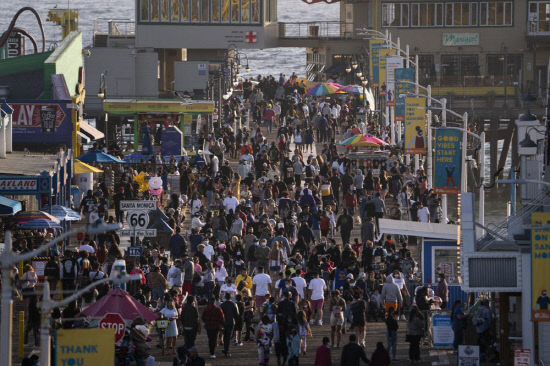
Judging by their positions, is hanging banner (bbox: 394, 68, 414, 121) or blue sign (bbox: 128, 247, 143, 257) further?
hanging banner (bbox: 394, 68, 414, 121)

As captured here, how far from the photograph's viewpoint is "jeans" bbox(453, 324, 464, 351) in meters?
29.6

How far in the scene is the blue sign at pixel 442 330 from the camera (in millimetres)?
30125

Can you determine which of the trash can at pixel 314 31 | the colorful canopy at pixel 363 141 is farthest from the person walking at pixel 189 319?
the trash can at pixel 314 31

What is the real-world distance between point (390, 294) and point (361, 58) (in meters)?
60.8

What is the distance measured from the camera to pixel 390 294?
105 feet

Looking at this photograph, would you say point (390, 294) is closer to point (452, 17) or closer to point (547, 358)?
point (547, 358)

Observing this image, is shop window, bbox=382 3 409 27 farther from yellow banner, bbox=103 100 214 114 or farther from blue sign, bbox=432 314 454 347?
blue sign, bbox=432 314 454 347

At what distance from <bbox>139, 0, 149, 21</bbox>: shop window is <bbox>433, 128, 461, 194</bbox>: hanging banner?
1995 inches

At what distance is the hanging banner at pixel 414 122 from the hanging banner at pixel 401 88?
15.4ft

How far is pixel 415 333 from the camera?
95.5ft

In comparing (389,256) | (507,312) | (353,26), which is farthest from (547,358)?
(353,26)

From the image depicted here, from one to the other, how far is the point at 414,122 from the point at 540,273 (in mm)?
26046

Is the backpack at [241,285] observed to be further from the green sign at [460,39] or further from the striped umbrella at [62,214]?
the green sign at [460,39]

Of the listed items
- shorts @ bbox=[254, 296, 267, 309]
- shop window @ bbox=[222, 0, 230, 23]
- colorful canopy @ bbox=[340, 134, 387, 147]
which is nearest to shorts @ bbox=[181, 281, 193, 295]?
shorts @ bbox=[254, 296, 267, 309]
